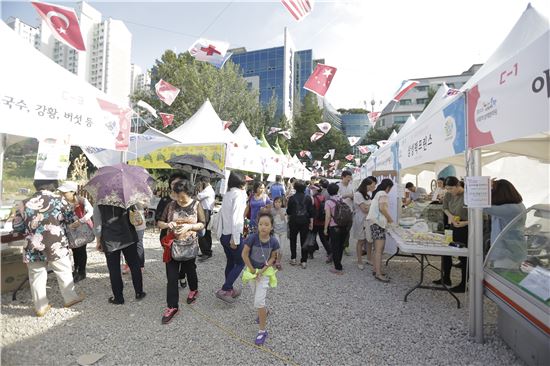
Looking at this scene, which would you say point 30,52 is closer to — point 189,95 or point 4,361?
point 4,361

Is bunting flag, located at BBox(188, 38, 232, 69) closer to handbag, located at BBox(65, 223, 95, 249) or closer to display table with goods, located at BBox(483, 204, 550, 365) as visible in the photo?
handbag, located at BBox(65, 223, 95, 249)

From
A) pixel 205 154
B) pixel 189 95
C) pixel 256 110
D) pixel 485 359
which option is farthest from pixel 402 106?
pixel 485 359

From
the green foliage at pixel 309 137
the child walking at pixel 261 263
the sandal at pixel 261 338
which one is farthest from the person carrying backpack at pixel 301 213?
the green foliage at pixel 309 137

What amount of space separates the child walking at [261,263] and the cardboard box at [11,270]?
3.21 meters

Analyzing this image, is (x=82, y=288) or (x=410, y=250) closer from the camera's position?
(x=410, y=250)

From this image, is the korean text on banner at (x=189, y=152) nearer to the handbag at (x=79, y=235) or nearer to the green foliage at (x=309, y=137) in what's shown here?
the handbag at (x=79, y=235)

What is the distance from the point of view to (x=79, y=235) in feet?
12.3

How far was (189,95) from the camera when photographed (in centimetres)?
1952

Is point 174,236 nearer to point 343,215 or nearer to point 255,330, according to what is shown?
point 255,330

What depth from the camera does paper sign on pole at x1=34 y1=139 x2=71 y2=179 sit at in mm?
3072

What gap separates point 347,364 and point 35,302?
3364 mm

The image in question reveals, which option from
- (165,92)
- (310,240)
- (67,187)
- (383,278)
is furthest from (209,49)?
(383,278)

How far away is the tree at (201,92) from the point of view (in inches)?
769

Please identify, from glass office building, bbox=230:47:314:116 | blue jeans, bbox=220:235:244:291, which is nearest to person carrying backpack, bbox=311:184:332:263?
blue jeans, bbox=220:235:244:291
